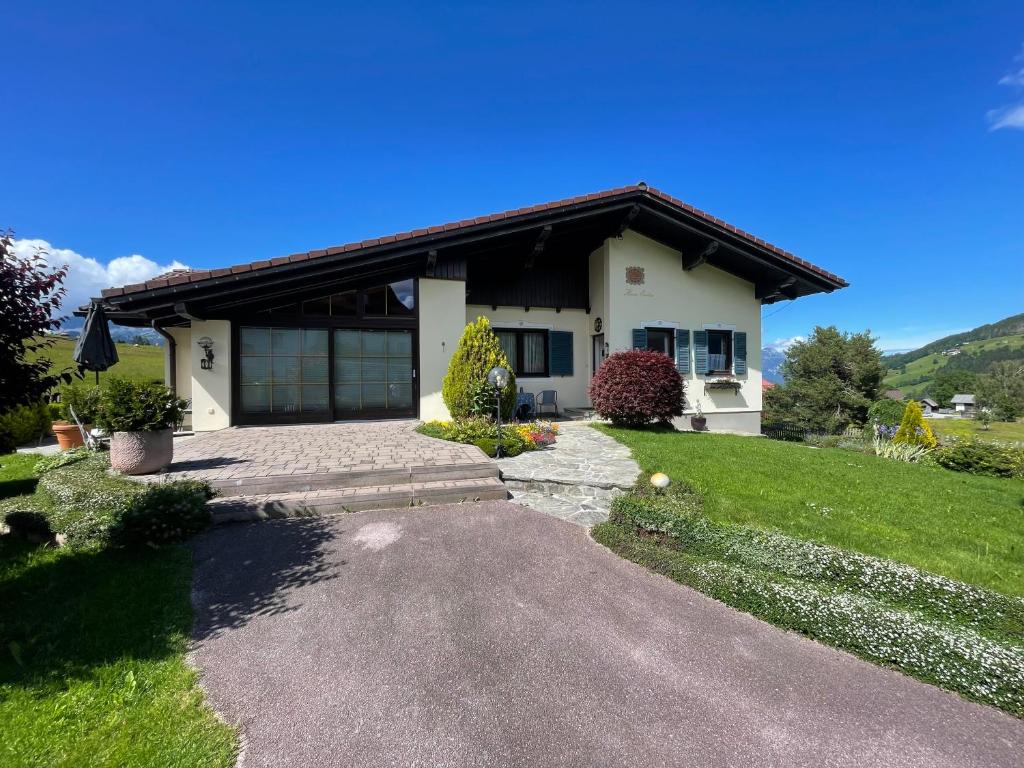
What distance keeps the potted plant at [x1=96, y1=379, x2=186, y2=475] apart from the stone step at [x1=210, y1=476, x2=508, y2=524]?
148 cm

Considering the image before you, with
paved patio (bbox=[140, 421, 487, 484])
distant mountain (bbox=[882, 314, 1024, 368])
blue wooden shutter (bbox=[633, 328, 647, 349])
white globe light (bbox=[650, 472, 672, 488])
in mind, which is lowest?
white globe light (bbox=[650, 472, 672, 488])

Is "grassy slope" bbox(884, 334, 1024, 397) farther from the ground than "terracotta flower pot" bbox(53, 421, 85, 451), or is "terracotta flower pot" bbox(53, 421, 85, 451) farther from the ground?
"grassy slope" bbox(884, 334, 1024, 397)

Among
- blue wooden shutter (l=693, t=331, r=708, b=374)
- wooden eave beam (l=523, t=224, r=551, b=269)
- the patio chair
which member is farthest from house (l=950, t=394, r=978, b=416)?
wooden eave beam (l=523, t=224, r=551, b=269)

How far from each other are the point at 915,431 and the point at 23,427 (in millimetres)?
22768

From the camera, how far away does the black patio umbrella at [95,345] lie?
671cm

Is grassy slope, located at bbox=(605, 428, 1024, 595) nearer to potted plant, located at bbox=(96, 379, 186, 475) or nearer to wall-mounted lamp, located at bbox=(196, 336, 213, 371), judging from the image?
potted plant, located at bbox=(96, 379, 186, 475)

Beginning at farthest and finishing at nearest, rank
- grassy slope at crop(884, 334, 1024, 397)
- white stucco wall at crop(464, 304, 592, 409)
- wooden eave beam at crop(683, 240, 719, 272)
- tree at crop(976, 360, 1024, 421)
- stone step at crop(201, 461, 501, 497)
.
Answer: grassy slope at crop(884, 334, 1024, 397), tree at crop(976, 360, 1024, 421), white stucco wall at crop(464, 304, 592, 409), wooden eave beam at crop(683, 240, 719, 272), stone step at crop(201, 461, 501, 497)

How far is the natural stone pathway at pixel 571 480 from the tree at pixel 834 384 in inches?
1090

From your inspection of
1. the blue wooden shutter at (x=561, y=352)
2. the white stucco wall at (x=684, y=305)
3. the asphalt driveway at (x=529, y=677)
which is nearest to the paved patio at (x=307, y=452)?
the asphalt driveway at (x=529, y=677)

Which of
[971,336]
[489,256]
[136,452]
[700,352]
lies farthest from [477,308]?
[971,336]

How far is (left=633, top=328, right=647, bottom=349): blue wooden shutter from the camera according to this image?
38.4ft

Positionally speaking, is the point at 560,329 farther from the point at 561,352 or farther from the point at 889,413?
the point at 889,413

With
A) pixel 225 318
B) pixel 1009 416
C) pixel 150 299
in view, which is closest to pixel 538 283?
pixel 225 318

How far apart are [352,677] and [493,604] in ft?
3.59
